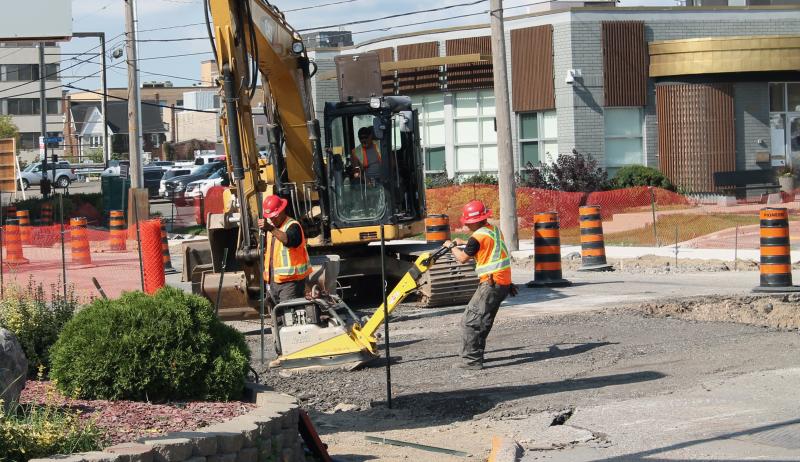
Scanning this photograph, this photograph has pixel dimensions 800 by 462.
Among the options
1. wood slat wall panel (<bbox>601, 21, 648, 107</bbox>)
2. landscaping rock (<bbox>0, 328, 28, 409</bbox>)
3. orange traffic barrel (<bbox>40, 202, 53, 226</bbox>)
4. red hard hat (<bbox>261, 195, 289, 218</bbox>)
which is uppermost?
wood slat wall panel (<bbox>601, 21, 648, 107</bbox>)

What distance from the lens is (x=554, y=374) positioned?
1168cm

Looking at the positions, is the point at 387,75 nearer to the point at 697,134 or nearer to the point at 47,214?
Result: the point at 697,134

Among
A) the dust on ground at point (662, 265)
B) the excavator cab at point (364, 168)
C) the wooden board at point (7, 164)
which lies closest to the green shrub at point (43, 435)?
the excavator cab at point (364, 168)

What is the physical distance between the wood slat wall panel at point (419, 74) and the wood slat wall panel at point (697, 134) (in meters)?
8.09

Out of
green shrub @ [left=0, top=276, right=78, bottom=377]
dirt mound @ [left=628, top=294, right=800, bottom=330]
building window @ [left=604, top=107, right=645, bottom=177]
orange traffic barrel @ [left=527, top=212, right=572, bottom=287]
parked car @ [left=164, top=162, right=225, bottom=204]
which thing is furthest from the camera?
parked car @ [left=164, top=162, right=225, bottom=204]

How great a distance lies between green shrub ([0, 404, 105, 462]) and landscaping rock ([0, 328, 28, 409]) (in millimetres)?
135

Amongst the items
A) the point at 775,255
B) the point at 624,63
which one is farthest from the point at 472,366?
the point at 624,63

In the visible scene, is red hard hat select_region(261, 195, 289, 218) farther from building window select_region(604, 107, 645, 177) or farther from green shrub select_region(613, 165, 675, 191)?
building window select_region(604, 107, 645, 177)

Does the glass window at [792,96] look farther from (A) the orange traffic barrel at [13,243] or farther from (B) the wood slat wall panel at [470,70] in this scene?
(A) the orange traffic barrel at [13,243]

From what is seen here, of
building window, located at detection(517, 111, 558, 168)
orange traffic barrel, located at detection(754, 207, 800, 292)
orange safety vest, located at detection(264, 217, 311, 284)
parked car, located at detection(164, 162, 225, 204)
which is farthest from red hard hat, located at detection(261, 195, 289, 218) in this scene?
parked car, located at detection(164, 162, 225, 204)

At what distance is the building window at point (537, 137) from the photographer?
130ft

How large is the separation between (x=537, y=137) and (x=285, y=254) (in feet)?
90.3

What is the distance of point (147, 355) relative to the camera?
8.28 m

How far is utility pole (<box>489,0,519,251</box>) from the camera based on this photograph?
82.9ft
